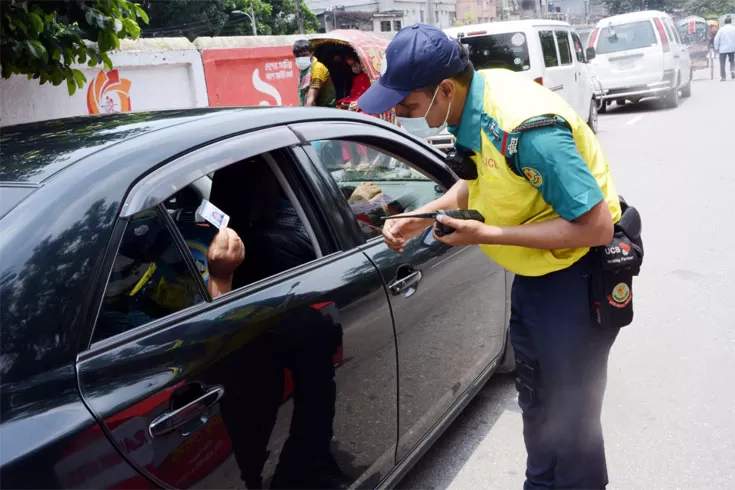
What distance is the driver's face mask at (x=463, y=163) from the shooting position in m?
2.17

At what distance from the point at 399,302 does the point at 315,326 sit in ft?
1.68

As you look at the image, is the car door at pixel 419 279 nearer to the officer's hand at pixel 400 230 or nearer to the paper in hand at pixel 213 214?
the officer's hand at pixel 400 230

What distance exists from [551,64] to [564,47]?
3.00ft

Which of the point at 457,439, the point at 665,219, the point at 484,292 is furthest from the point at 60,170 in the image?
the point at 665,219

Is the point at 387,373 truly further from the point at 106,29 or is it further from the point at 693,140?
the point at 693,140

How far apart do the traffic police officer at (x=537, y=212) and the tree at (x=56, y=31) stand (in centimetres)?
290

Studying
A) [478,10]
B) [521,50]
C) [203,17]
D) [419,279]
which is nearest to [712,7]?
[478,10]

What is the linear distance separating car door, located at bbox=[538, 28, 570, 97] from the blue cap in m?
8.61

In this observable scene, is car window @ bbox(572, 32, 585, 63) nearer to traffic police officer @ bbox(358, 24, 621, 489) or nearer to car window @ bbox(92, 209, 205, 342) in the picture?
traffic police officer @ bbox(358, 24, 621, 489)

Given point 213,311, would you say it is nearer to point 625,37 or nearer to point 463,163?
point 463,163

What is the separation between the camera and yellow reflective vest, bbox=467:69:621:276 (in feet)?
6.39

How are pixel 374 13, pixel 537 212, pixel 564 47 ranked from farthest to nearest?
pixel 374 13, pixel 564 47, pixel 537 212

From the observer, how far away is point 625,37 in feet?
51.1

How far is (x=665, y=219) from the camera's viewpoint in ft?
22.1
